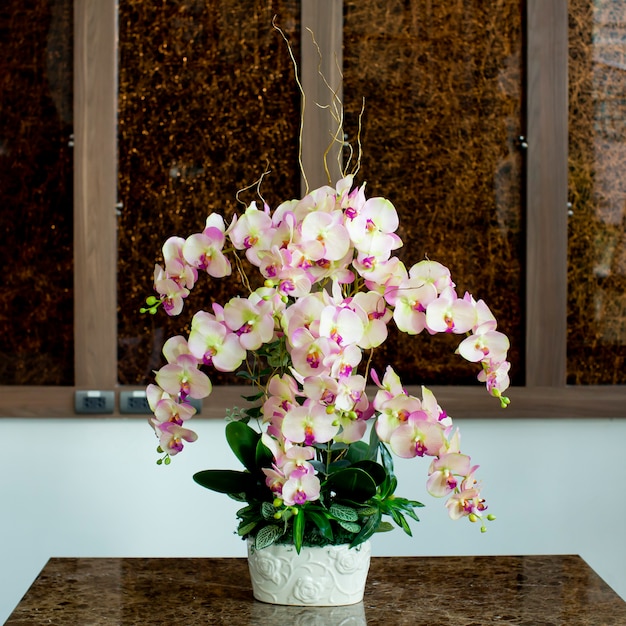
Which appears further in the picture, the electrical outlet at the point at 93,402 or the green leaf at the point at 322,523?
the electrical outlet at the point at 93,402

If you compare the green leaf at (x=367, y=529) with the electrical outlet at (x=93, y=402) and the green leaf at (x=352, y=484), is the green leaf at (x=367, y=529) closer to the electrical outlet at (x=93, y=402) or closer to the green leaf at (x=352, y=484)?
the green leaf at (x=352, y=484)

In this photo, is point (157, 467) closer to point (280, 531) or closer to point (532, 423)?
point (532, 423)

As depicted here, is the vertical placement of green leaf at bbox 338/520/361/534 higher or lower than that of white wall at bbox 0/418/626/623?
higher

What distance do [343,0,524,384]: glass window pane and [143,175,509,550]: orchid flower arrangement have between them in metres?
1.27

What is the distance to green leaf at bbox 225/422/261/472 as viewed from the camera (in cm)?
125

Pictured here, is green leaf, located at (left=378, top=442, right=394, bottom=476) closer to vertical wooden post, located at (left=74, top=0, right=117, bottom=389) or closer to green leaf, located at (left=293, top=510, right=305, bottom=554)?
green leaf, located at (left=293, top=510, right=305, bottom=554)

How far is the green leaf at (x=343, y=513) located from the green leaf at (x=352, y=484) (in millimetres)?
24

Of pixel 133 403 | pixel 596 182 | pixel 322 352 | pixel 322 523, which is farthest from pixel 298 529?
pixel 596 182

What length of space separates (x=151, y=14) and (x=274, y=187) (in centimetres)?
60

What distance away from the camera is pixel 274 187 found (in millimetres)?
2436

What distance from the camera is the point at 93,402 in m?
2.37

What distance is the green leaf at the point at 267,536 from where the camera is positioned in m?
1.20

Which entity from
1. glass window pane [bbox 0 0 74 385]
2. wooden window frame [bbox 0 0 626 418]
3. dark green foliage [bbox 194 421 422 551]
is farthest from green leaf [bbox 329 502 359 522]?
glass window pane [bbox 0 0 74 385]

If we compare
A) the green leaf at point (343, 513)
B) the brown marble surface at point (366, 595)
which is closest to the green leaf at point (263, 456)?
the green leaf at point (343, 513)
